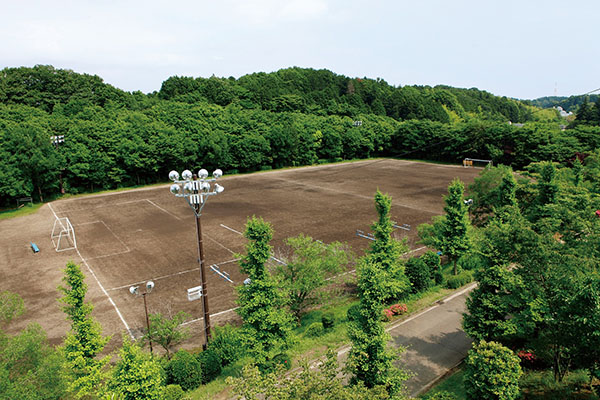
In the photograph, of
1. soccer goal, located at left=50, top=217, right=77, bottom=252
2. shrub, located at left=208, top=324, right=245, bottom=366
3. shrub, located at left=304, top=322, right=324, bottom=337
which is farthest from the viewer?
soccer goal, located at left=50, top=217, right=77, bottom=252

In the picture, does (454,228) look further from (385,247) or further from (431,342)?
(431,342)

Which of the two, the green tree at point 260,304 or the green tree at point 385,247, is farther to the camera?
the green tree at point 385,247

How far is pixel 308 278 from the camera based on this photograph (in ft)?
51.3

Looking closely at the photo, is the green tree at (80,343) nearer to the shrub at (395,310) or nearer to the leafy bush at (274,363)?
the leafy bush at (274,363)

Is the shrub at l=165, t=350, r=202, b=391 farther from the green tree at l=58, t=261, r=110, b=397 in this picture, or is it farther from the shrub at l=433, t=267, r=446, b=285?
the shrub at l=433, t=267, r=446, b=285

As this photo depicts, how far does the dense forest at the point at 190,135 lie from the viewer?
149 feet

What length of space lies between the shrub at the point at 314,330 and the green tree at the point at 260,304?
2.85 m

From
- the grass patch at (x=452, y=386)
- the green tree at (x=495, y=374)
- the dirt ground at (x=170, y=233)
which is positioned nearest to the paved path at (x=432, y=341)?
the grass patch at (x=452, y=386)

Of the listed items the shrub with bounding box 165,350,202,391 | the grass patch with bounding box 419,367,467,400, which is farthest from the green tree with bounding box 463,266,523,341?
the shrub with bounding box 165,350,202,391

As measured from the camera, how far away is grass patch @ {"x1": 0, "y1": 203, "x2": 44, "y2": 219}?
1508 inches

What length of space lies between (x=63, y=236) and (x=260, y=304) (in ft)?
86.8

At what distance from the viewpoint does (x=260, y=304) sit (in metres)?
12.6

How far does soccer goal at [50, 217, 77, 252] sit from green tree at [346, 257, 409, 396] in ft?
87.6

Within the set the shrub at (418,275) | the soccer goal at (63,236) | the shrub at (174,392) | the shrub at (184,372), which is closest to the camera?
the shrub at (174,392)
